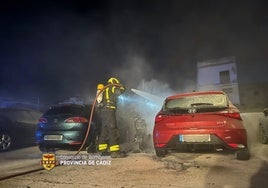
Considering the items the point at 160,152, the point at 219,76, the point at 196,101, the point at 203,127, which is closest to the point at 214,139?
the point at 203,127

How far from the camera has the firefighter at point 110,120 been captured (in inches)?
215

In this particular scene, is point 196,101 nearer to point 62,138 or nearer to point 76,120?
point 76,120

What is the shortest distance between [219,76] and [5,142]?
2131 centimetres

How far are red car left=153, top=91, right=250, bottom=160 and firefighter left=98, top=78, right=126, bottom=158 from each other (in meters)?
1.07

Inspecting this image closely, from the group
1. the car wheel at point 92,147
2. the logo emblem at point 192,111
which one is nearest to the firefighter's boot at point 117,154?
the car wheel at point 92,147

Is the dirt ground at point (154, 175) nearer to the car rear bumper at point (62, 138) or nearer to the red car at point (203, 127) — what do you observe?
the red car at point (203, 127)

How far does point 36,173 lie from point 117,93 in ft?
8.08

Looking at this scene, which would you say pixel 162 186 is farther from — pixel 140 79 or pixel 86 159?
pixel 140 79

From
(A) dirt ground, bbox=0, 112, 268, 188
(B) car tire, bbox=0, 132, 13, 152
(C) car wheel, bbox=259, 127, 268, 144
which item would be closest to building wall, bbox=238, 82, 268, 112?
(C) car wheel, bbox=259, 127, 268, 144

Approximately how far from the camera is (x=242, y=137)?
440 cm

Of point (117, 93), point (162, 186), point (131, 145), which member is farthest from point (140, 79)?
point (162, 186)

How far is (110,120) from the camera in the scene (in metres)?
5.55

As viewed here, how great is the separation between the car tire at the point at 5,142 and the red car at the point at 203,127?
4966mm

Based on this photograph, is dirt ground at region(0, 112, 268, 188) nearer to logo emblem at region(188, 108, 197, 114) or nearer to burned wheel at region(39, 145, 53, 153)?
logo emblem at region(188, 108, 197, 114)
